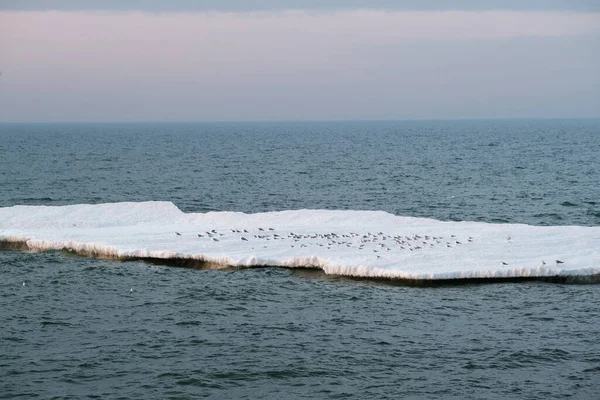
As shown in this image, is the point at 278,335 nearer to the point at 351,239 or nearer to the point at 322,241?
the point at 322,241

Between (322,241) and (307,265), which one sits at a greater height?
(322,241)

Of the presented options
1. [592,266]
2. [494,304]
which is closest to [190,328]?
[494,304]

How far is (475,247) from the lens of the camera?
39.1 m

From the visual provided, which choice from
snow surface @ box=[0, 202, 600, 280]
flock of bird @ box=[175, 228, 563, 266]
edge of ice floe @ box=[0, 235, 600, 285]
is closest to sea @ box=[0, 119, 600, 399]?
edge of ice floe @ box=[0, 235, 600, 285]

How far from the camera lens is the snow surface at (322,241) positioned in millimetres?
35406

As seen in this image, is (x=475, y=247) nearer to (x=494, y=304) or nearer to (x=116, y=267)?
(x=494, y=304)

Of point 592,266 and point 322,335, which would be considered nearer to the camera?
point 322,335

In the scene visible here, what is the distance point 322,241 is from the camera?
40.7 metres

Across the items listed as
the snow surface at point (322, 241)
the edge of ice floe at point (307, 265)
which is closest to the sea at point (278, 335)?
the edge of ice floe at point (307, 265)

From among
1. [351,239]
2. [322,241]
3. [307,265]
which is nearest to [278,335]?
[307,265]

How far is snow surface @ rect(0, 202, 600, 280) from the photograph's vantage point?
35406 mm

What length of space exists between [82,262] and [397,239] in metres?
15.4

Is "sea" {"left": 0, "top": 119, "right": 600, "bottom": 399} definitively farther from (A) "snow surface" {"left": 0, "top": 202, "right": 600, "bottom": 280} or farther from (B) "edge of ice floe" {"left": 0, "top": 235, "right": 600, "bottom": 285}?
(A) "snow surface" {"left": 0, "top": 202, "right": 600, "bottom": 280}

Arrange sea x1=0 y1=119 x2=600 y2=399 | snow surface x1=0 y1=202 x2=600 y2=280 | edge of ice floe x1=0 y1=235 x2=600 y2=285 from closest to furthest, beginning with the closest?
1. sea x1=0 y1=119 x2=600 y2=399
2. edge of ice floe x1=0 y1=235 x2=600 y2=285
3. snow surface x1=0 y1=202 x2=600 y2=280
